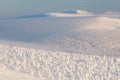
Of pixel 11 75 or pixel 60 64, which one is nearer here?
pixel 11 75

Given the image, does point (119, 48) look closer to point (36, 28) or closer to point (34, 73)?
point (34, 73)

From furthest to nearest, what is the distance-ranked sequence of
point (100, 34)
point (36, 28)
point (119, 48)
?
point (36, 28), point (100, 34), point (119, 48)

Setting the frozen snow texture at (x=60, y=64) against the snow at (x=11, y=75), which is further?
the frozen snow texture at (x=60, y=64)

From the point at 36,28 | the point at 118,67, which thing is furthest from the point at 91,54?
the point at 36,28

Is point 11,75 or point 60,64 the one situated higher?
point 11,75

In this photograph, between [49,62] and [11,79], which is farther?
[49,62]

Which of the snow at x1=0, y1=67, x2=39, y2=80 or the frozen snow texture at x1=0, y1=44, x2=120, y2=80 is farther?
the frozen snow texture at x1=0, y1=44, x2=120, y2=80

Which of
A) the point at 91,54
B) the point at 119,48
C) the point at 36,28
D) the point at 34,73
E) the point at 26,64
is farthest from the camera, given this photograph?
the point at 36,28
